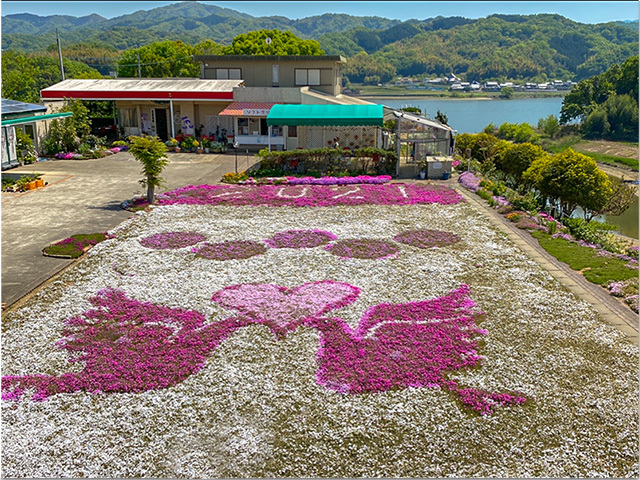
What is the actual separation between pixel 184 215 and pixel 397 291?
418 inches

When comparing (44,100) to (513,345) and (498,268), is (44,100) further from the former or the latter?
(513,345)

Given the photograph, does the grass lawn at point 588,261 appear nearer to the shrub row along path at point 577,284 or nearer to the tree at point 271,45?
the shrub row along path at point 577,284

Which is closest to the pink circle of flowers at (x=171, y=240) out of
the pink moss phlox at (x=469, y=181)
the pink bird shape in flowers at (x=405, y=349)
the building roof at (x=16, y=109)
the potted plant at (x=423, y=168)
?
the pink bird shape in flowers at (x=405, y=349)

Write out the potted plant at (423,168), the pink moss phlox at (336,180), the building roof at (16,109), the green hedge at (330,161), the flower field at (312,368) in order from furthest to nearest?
the building roof at (16,109) < the green hedge at (330,161) < the potted plant at (423,168) < the pink moss phlox at (336,180) < the flower field at (312,368)

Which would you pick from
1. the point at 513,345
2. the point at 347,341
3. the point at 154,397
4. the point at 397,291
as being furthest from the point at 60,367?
the point at 513,345

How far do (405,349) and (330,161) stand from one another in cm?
2008

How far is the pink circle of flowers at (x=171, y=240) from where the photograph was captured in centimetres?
1806

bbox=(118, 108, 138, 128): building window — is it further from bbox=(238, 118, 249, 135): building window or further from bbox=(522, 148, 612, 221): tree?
bbox=(522, 148, 612, 221): tree

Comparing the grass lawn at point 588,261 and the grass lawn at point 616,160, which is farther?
the grass lawn at point 616,160

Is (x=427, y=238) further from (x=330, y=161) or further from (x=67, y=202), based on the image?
(x=67, y=202)

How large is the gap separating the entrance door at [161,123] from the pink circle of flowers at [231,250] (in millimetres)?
26608

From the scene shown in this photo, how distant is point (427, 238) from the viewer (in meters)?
19.1

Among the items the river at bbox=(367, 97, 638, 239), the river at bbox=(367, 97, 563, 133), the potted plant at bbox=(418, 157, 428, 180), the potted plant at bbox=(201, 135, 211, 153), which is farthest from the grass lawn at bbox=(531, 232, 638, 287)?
the river at bbox=(367, 97, 563, 133)

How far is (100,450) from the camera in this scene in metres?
8.28
